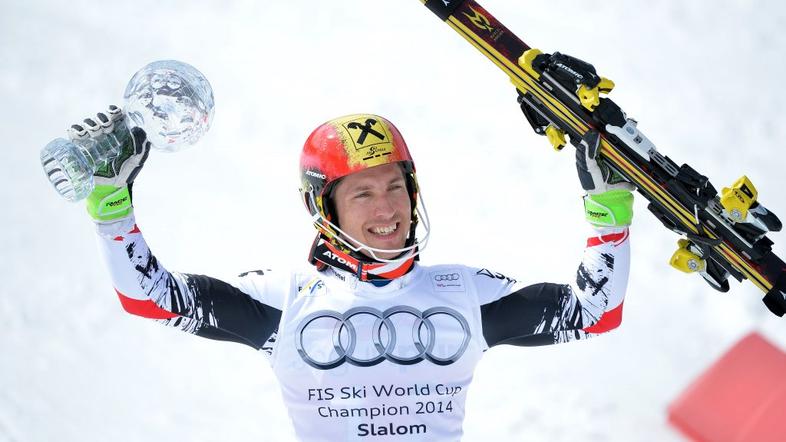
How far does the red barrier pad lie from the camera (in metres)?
2.79

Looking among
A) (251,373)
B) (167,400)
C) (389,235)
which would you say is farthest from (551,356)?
(389,235)

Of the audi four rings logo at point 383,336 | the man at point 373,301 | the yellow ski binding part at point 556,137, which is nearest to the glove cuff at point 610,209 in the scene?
the man at point 373,301

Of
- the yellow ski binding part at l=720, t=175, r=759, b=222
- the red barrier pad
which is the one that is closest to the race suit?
the yellow ski binding part at l=720, t=175, r=759, b=222

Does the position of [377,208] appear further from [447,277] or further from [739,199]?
[739,199]

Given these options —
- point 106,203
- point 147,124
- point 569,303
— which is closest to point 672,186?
point 569,303

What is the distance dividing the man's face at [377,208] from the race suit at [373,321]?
0.18m

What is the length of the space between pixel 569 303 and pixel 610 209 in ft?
1.35

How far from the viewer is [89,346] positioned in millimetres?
6977

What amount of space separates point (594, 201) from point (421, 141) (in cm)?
407

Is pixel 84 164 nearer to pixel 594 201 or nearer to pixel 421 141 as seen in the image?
pixel 594 201

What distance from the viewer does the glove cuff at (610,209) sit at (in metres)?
4.37

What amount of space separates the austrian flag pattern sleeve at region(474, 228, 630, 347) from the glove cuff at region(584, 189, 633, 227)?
0.11 feet

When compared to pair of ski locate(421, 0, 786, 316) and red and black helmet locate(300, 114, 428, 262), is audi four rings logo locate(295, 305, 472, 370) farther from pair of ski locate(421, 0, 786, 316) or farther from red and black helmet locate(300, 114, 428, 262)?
pair of ski locate(421, 0, 786, 316)

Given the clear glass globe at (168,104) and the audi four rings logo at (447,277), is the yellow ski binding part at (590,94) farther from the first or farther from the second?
the clear glass globe at (168,104)
